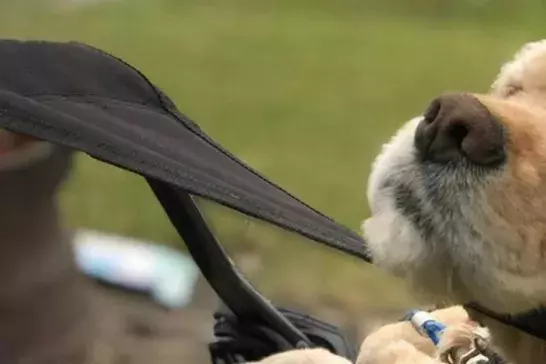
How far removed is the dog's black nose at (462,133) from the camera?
1.63ft

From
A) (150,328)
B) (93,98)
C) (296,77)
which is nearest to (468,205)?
(93,98)

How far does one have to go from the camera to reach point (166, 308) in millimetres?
1288

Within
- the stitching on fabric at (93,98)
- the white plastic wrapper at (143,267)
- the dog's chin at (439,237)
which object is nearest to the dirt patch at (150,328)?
the white plastic wrapper at (143,267)

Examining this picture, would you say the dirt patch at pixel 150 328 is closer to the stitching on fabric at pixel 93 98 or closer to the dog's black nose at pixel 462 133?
the stitching on fabric at pixel 93 98

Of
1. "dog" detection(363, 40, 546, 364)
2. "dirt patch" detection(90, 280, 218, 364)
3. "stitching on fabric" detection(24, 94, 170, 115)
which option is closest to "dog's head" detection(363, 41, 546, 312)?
"dog" detection(363, 40, 546, 364)

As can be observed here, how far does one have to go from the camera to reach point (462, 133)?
1.65 feet

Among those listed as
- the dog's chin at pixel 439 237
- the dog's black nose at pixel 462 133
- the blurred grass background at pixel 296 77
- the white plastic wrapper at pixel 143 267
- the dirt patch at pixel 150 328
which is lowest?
the dog's chin at pixel 439 237

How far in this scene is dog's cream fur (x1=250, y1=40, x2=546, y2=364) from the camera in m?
0.50

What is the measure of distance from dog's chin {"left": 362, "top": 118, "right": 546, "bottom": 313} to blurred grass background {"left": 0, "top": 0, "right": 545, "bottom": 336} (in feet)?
2.07

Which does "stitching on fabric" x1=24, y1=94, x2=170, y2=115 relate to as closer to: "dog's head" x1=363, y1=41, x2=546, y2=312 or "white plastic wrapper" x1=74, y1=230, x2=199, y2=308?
"dog's head" x1=363, y1=41, x2=546, y2=312

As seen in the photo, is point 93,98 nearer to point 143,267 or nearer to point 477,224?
point 477,224

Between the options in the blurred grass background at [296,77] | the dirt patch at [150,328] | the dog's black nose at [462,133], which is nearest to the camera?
the dog's black nose at [462,133]

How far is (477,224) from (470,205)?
0.4 inches

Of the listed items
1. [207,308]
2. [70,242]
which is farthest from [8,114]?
[207,308]
